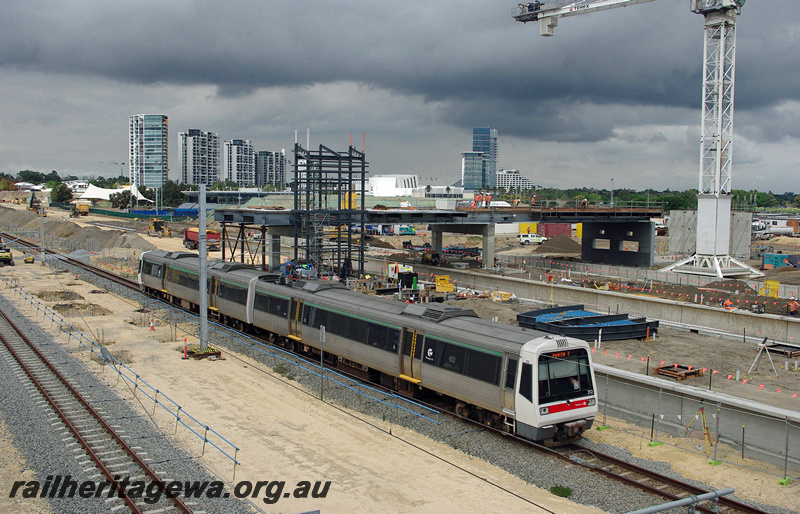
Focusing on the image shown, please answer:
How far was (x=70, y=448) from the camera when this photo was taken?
579 inches

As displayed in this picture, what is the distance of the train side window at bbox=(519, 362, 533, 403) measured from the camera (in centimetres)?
1484

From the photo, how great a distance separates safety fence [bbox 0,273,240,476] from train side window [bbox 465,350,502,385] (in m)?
6.44

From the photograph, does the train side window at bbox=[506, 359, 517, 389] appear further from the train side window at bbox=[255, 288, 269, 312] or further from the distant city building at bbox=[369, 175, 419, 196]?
the distant city building at bbox=[369, 175, 419, 196]

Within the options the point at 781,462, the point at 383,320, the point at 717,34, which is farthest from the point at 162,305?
the point at 717,34

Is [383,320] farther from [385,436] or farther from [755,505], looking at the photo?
[755,505]

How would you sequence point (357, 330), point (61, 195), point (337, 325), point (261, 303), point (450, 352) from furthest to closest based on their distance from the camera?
point (61, 195)
point (261, 303)
point (337, 325)
point (357, 330)
point (450, 352)

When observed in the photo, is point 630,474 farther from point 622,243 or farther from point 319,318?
point 622,243

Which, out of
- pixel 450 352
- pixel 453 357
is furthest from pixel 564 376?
pixel 450 352

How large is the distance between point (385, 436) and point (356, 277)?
30894mm

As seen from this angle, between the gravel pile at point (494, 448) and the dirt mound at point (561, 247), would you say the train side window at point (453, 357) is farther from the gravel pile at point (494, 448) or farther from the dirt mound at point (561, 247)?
the dirt mound at point (561, 247)

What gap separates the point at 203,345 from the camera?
25359mm

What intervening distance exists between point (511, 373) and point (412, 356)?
162 inches

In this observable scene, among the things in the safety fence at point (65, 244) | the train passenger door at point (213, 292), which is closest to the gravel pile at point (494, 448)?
the train passenger door at point (213, 292)

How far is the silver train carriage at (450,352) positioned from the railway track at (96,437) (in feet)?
26.2
